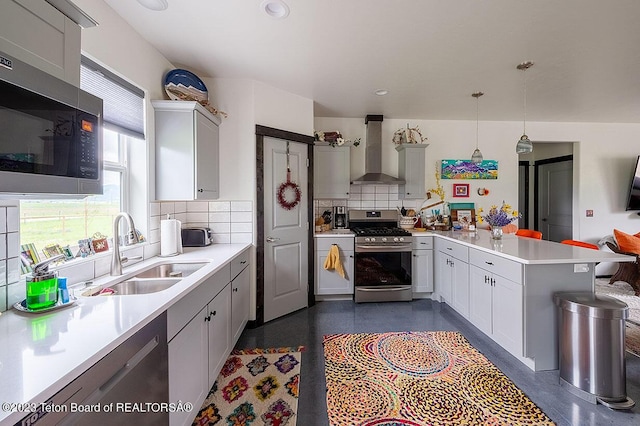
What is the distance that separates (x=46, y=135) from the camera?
913mm

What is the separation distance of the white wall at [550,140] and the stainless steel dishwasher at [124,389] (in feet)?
11.3

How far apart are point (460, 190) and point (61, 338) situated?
15.1 ft

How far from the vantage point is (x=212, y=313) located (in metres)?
1.80

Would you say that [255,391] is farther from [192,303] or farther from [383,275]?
[383,275]

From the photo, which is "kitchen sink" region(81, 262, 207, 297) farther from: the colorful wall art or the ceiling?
the colorful wall art

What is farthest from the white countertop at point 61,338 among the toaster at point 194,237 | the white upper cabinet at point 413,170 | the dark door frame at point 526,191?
the dark door frame at point 526,191

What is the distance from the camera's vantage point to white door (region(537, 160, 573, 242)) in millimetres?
4777

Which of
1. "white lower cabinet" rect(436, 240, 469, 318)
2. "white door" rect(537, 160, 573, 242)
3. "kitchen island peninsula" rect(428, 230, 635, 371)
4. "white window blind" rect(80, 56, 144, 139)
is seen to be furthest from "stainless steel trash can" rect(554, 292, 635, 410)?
"white door" rect(537, 160, 573, 242)

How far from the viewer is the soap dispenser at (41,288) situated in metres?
1.11

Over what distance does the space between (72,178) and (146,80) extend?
62.9 inches

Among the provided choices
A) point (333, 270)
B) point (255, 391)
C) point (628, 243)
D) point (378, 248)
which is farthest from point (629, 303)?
point (255, 391)

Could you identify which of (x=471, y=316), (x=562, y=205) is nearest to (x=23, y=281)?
(x=471, y=316)

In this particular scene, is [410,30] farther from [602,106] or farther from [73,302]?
[602,106]

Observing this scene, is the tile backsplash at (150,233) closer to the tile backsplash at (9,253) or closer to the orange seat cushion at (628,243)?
the tile backsplash at (9,253)
